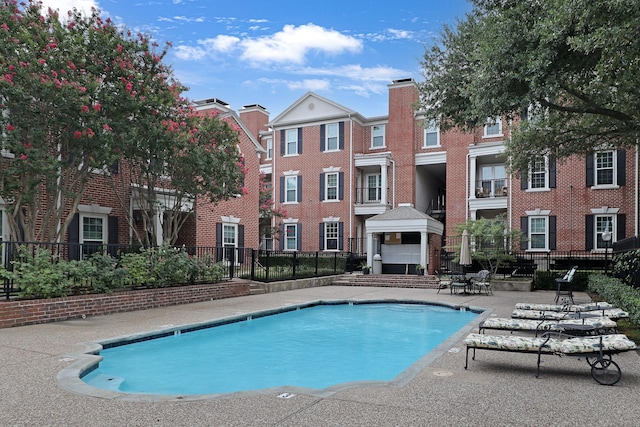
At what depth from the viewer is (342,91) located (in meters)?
34.0

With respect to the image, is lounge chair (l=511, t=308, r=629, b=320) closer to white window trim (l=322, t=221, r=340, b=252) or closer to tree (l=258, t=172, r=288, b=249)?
white window trim (l=322, t=221, r=340, b=252)

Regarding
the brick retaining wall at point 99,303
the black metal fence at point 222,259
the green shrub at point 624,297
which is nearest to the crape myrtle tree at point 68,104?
the black metal fence at point 222,259

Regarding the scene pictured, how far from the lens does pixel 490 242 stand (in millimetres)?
23828

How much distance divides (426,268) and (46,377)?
2040 centimetres

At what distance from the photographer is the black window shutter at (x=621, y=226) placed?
936 inches

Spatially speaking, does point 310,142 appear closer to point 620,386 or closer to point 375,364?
point 375,364

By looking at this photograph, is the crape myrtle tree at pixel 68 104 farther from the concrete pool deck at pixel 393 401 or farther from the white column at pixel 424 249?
the white column at pixel 424 249

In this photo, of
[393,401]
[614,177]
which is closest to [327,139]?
[614,177]

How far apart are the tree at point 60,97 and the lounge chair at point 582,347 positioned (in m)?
9.86

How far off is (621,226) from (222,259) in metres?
18.5

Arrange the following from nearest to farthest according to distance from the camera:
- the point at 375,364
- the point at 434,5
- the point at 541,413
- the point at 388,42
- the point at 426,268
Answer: the point at 541,413 < the point at 375,364 < the point at 434,5 < the point at 388,42 < the point at 426,268

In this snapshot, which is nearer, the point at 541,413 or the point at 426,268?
the point at 541,413

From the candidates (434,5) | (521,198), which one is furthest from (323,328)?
(521,198)

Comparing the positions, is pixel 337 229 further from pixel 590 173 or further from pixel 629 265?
pixel 629 265
